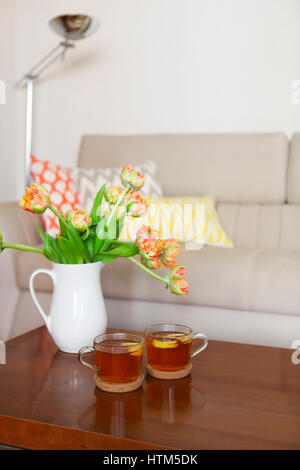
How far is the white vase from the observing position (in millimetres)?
1070

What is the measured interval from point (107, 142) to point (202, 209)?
2.39ft

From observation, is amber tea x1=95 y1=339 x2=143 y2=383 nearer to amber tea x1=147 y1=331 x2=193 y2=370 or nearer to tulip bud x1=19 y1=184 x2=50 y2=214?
amber tea x1=147 y1=331 x2=193 y2=370

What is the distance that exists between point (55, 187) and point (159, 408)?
60.1 inches

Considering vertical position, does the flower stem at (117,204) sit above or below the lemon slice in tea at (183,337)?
above

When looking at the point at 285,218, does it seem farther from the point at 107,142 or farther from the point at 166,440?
the point at 166,440

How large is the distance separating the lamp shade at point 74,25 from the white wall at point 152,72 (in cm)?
39

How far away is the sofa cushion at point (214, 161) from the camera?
2326mm

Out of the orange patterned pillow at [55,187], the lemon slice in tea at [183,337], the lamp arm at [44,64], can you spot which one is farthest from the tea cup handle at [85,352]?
the lamp arm at [44,64]

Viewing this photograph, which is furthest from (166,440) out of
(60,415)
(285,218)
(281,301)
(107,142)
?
(107,142)

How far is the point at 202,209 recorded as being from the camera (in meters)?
2.16

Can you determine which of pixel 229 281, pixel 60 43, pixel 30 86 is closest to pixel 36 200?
pixel 229 281

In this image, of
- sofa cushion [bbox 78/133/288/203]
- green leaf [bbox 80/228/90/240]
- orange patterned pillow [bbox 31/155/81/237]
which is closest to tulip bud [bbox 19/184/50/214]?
green leaf [bbox 80/228/90/240]

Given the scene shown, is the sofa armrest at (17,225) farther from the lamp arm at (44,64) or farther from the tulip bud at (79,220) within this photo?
the lamp arm at (44,64)

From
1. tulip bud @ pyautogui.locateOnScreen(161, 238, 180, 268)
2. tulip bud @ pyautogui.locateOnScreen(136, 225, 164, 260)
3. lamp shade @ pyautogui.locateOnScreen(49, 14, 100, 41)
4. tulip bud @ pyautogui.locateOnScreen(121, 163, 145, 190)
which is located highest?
lamp shade @ pyautogui.locateOnScreen(49, 14, 100, 41)
